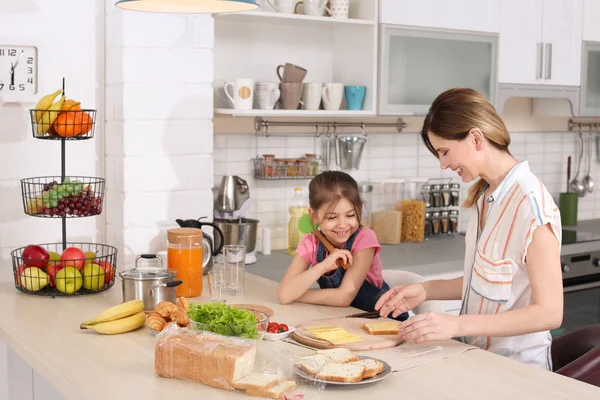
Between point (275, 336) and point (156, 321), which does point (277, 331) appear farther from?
point (156, 321)

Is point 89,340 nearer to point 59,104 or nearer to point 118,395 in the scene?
point 118,395

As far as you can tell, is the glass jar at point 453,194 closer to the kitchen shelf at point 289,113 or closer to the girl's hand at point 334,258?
the kitchen shelf at point 289,113

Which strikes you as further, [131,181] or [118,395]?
[131,181]

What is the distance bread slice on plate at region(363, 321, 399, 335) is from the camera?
207cm

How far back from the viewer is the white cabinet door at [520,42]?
390cm

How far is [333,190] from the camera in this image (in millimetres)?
2555

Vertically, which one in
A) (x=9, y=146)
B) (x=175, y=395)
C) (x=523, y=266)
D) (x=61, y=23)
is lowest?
(x=175, y=395)

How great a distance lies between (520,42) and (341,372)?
2.70m

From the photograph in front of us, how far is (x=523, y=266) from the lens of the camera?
2.09 metres

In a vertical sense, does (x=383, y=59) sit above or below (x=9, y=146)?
above

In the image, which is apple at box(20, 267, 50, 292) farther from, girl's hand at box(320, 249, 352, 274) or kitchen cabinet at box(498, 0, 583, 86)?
kitchen cabinet at box(498, 0, 583, 86)

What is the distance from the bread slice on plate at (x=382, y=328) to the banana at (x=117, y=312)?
0.62 m

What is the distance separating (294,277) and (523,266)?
28.6 inches

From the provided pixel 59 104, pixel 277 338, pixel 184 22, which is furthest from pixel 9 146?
pixel 277 338
